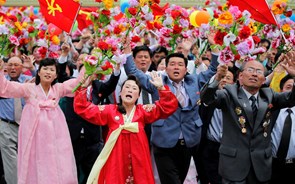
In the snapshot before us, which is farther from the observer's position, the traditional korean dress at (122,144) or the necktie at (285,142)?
the necktie at (285,142)

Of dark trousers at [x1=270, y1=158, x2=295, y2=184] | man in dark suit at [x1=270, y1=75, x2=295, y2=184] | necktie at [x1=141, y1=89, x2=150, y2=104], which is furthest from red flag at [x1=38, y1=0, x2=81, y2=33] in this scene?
dark trousers at [x1=270, y1=158, x2=295, y2=184]

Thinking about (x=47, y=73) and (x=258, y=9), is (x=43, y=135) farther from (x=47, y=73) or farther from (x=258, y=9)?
(x=258, y=9)

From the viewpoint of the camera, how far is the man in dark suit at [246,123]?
6.32 metres

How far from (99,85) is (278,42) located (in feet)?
7.72

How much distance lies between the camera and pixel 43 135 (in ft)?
24.4

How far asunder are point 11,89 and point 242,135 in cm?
280

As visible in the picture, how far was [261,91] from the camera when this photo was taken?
658cm

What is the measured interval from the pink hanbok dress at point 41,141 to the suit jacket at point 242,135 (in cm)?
209

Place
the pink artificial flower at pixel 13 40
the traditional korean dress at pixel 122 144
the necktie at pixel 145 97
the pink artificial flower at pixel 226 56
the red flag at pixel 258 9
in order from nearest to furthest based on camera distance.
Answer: the pink artificial flower at pixel 226 56
the traditional korean dress at pixel 122 144
the red flag at pixel 258 9
the necktie at pixel 145 97
the pink artificial flower at pixel 13 40

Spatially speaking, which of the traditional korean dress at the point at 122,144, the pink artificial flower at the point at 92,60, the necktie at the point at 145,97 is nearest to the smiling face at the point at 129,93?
the traditional korean dress at the point at 122,144

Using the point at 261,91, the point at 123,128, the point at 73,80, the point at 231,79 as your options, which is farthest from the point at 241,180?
the point at 73,80

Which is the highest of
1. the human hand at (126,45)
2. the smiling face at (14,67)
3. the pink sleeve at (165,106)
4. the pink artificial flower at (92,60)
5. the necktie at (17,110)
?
the human hand at (126,45)

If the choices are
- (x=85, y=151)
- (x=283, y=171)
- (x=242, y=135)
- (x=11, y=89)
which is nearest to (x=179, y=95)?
(x=242, y=135)

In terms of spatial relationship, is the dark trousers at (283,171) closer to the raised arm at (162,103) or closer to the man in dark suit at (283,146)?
the man in dark suit at (283,146)
